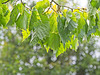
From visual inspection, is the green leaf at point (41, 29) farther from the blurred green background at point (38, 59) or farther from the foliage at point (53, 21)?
the blurred green background at point (38, 59)

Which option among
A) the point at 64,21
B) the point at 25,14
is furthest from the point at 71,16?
the point at 25,14

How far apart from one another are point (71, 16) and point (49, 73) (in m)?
5.50

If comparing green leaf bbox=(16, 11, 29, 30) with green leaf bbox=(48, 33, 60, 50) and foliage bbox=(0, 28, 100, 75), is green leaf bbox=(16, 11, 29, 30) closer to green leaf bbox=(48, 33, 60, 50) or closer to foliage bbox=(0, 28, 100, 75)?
green leaf bbox=(48, 33, 60, 50)

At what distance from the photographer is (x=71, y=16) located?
572 millimetres

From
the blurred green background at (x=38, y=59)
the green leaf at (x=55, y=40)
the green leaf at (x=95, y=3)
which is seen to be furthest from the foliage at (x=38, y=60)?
the green leaf at (x=95, y=3)

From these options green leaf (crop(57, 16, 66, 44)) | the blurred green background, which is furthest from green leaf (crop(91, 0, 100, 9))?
the blurred green background

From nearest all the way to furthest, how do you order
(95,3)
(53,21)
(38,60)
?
(95,3) → (53,21) → (38,60)

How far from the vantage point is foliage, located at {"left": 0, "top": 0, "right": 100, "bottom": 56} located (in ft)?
1.79

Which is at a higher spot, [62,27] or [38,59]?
[38,59]

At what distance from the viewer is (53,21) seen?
0.61 meters

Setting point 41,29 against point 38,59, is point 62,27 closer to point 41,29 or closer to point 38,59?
point 41,29

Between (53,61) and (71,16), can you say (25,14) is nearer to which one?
(71,16)

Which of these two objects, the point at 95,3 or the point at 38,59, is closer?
the point at 95,3

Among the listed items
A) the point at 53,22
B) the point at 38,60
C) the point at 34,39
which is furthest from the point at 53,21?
the point at 38,60
